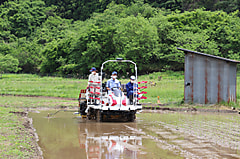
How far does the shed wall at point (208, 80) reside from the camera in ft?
70.0

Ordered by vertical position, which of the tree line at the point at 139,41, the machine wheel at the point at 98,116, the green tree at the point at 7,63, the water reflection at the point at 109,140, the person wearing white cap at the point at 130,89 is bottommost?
the water reflection at the point at 109,140

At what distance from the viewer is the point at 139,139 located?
36.4 feet

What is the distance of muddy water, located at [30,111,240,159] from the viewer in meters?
9.02

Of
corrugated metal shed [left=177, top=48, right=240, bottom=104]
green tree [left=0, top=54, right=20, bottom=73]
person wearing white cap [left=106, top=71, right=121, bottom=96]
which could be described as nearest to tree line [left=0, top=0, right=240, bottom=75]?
green tree [left=0, top=54, right=20, bottom=73]

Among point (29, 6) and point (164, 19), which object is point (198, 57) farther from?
point (29, 6)

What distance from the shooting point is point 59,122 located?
1539 cm

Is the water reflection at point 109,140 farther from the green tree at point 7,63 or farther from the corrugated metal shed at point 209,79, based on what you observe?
the green tree at point 7,63

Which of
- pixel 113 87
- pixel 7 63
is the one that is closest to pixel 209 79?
pixel 113 87

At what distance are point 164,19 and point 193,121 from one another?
47458 millimetres

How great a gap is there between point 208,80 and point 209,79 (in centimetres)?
10

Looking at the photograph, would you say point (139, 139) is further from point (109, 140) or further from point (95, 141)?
point (95, 141)

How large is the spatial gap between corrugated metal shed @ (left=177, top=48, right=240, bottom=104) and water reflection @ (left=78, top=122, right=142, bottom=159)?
8.60 metres

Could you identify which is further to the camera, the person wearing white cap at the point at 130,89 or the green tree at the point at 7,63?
the green tree at the point at 7,63

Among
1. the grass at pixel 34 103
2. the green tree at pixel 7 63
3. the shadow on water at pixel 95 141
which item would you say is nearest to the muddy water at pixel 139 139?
the shadow on water at pixel 95 141
